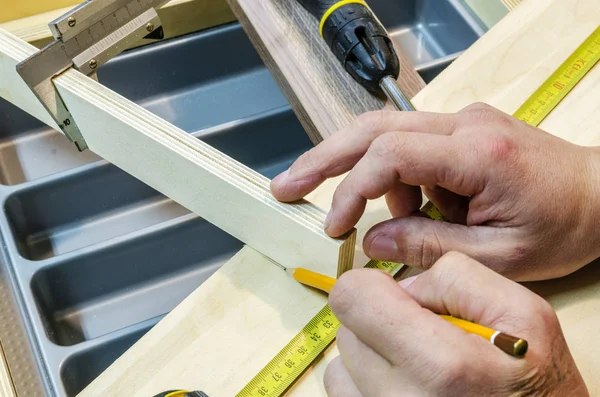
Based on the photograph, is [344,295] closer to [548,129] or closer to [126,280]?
[548,129]

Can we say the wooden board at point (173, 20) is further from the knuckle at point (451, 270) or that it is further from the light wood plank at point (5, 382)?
the knuckle at point (451, 270)

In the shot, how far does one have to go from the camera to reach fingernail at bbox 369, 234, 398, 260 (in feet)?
2.72

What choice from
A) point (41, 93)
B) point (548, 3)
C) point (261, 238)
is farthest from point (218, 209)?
point (548, 3)

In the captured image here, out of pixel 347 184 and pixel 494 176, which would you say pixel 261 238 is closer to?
pixel 347 184

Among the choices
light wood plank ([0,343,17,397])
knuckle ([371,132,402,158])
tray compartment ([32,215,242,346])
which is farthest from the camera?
tray compartment ([32,215,242,346])

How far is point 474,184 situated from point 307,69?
519mm

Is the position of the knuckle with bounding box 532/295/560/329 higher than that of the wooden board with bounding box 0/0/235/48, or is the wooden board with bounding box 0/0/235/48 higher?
the wooden board with bounding box 0/0/235/48

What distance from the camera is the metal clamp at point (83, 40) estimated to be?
37.0 inches

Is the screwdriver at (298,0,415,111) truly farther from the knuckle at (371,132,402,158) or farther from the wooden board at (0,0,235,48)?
the wooden board at (0,0,235,48)

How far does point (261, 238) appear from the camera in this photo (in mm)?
915

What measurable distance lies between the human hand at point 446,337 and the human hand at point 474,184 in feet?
0.41

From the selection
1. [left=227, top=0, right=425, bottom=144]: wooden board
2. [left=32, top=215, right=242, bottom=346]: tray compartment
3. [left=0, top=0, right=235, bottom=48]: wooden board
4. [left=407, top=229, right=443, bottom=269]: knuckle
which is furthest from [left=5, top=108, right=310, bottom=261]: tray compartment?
[left=407, top=229, right=443, bottom=269]: knuckle

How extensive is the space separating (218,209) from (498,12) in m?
0.95

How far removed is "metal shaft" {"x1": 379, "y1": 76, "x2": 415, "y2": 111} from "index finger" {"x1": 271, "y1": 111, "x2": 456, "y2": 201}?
0.70 ft
